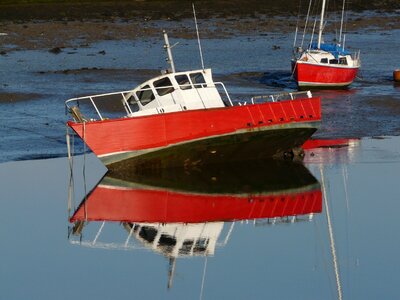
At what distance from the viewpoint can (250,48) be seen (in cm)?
5697

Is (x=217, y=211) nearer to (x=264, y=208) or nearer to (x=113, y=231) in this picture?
(x=264, y=208)

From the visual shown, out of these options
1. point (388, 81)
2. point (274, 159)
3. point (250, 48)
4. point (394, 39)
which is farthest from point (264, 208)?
point (394, 39)

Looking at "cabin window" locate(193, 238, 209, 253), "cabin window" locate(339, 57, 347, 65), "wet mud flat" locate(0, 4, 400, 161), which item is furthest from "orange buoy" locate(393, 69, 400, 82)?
"cabin window" locate(193, 238, 209, 253)

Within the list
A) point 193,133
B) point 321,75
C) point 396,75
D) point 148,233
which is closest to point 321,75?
point 321,75

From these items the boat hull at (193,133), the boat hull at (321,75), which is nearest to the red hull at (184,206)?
the boat hull at (193,133)

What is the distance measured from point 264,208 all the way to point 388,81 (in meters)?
20.5

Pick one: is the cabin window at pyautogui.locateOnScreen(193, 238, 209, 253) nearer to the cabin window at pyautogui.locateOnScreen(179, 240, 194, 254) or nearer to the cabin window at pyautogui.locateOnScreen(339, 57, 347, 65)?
the cabin window at pyautogui.locateOnScreen(179, 240, 194, 254)

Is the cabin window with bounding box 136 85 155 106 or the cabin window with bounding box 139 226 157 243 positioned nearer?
the cabin window with bounding box 139 226 157 243

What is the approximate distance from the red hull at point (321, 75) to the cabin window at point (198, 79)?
47.8 feet

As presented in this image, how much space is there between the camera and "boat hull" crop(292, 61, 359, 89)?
41.0 metres

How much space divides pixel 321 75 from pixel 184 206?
18.5 meters

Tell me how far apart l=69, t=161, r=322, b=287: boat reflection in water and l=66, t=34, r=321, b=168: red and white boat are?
1.46 feet

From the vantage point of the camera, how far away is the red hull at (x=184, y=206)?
73.8ft

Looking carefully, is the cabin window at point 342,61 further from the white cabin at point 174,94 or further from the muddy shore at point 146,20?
the muddy shore at point 146,20
